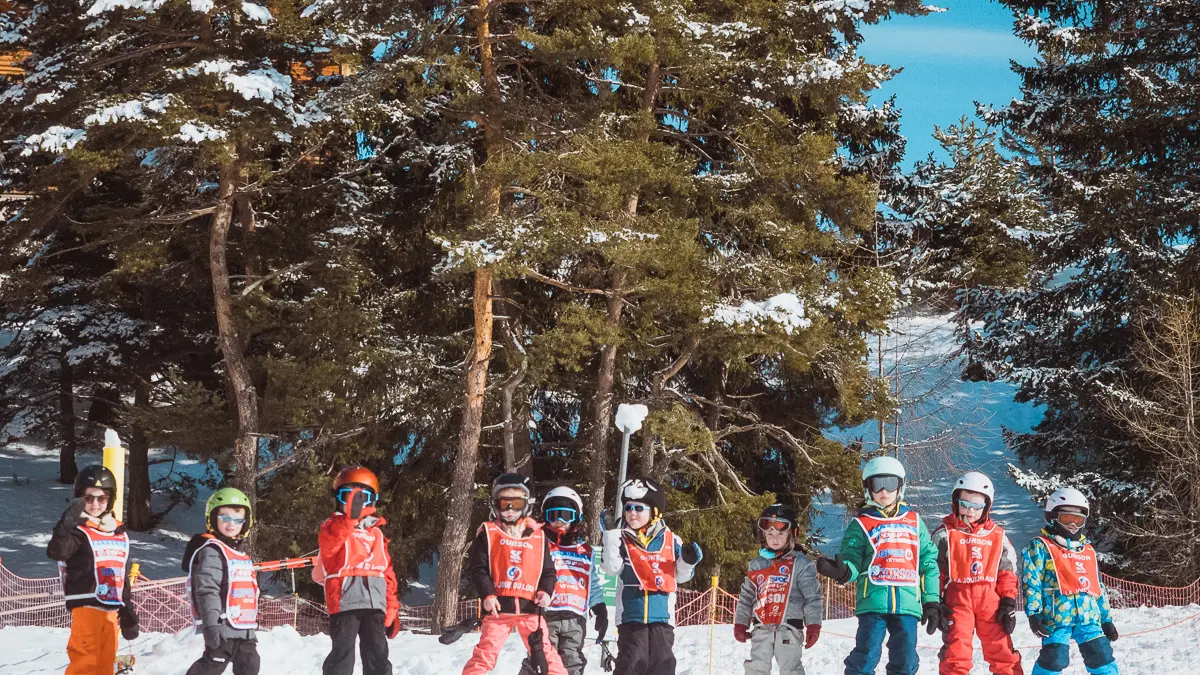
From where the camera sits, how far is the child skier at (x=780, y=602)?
9109 mm

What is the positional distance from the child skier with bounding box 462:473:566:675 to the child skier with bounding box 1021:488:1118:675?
3879mm

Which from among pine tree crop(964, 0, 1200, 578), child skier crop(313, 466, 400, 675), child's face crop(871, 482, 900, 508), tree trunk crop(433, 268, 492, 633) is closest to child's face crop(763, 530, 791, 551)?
child's face crop(871, 482, 900, 508)

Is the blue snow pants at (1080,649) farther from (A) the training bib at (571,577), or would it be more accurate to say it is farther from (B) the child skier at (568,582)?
(A) the training bib at (571,577)

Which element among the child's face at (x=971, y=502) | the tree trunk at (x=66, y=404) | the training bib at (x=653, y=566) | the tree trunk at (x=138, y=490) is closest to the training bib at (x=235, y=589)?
the training bib at (x=653, y=566)

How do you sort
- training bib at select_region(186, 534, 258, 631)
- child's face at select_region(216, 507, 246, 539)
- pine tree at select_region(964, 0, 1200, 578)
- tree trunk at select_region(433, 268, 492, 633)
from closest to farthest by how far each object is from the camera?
training bib at select_region(186, 534, 258, 631) → child's face at select_region(216, 507, 246, 539) → tree trunk at select_region(433, 268, 492, 633) → pine tree at select_region(964, 0, 1200, 578)

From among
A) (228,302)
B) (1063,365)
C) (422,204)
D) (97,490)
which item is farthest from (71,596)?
(1063,365)

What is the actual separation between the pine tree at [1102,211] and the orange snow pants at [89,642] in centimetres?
1832

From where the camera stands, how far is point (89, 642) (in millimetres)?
9234

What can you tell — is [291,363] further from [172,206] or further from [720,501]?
[720,501]

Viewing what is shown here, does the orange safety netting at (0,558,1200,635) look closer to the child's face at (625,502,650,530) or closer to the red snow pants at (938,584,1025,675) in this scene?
the red snow pants at (938,584,1025,675)

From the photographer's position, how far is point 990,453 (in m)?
37.6

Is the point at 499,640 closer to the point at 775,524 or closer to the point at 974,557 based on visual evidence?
the point at 775,524

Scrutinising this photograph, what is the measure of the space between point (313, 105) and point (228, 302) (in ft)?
13.7

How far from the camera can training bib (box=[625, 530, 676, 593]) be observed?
920cm
